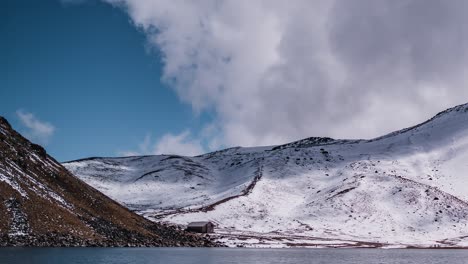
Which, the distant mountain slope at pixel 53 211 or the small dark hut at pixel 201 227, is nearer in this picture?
the distant mountain slope at pixel 53 211

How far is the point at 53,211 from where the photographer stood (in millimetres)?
85562

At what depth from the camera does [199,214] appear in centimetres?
17000

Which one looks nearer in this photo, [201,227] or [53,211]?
[53,211]

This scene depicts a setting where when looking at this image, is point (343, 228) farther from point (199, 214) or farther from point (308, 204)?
point (199, 214)

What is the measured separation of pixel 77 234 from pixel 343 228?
9832 centimetres

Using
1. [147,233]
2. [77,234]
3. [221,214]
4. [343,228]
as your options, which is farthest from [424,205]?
[77,234]

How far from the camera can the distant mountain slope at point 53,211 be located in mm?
79000

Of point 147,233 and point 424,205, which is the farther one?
point 424,205

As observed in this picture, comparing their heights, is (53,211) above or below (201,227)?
below

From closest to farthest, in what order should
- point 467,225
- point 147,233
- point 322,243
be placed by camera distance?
point 147,233 < point 322,243 < point 467,225

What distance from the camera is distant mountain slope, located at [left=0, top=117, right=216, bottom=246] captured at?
7900 cm

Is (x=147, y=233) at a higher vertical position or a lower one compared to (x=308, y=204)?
lower

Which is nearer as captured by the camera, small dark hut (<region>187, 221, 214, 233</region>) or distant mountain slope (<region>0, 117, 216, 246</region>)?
distant mountain slope (<region>0, 117, 216, 246</region>)

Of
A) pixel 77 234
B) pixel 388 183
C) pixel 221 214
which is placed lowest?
pixel 77 234
